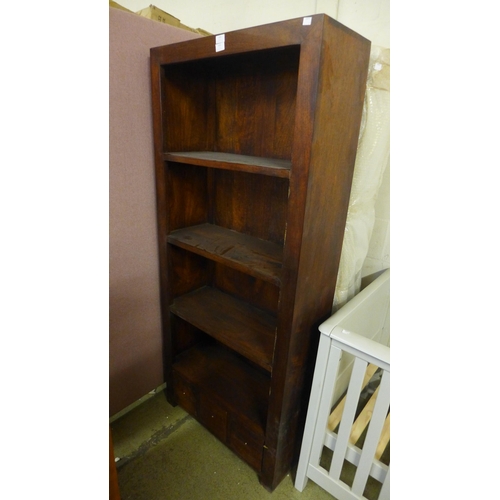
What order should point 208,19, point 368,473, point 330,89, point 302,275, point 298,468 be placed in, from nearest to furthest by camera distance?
1. point 330,89
2. point 302,275
3. point 368,473
4. point 298,468
5. point 208,19

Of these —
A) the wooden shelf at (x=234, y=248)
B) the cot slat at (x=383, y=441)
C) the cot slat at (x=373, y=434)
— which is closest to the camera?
the cot slat at (x=373, y=434)

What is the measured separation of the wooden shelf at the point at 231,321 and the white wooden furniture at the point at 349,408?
9.3 inches

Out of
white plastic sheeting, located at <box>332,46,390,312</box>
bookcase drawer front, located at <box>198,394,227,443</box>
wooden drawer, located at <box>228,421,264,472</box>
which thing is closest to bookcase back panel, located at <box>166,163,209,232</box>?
white plastic sheeting, located at <box>332,46,390,312</box>

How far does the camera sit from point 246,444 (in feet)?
4.31

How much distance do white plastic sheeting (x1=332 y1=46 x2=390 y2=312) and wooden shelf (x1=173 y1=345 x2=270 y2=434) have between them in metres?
0.55

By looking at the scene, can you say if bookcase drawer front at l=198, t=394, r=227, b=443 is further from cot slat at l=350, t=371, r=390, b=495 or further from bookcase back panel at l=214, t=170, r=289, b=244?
bookcase back panel at l=214, t=170, r=289, b=244

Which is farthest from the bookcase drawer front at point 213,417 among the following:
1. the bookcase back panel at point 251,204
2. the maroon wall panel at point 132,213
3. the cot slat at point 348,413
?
the bookcase back panel at point 251,204

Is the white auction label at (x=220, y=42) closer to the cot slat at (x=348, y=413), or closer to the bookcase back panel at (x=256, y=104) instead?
the bookcase back panel at (x=256, y=104)

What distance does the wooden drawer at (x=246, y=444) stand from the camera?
127 cm

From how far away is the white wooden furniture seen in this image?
998mm
